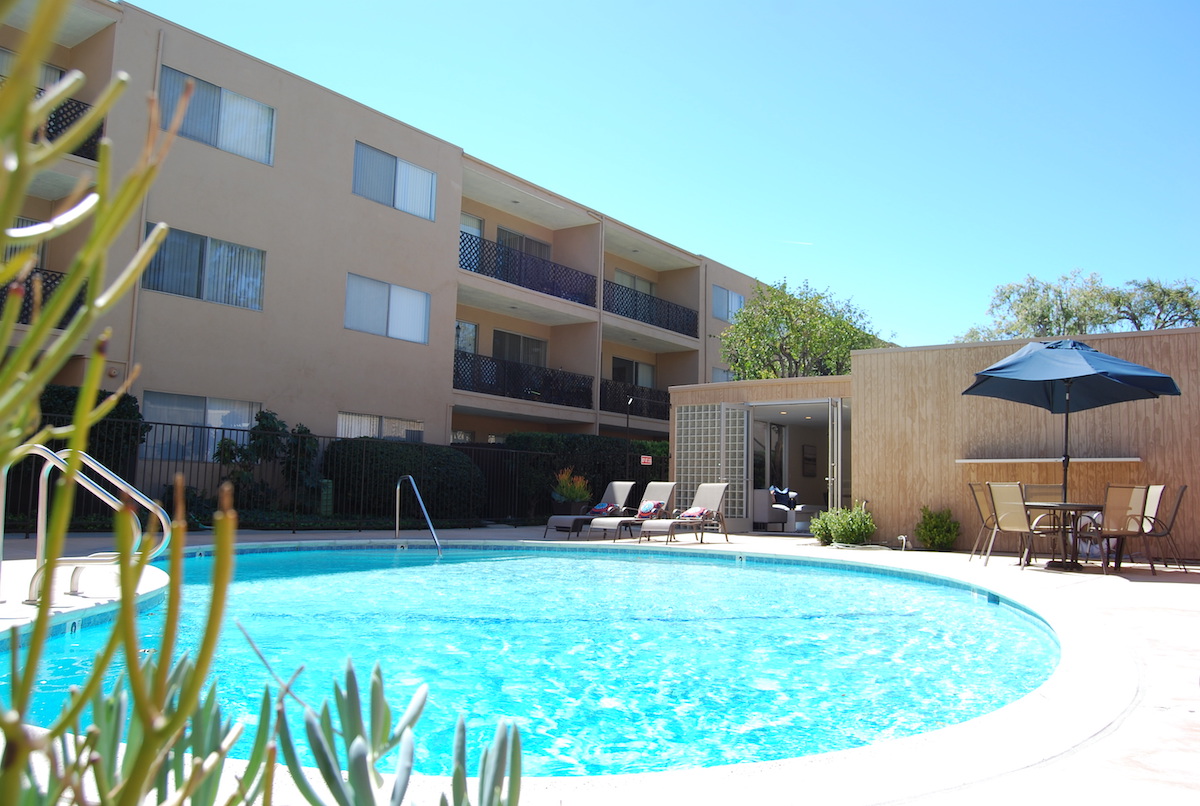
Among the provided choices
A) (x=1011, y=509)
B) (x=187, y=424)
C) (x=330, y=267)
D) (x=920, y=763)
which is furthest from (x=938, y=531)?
(x=330, y=267)

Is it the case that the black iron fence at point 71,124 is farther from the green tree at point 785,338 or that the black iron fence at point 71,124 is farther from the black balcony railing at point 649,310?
the green tree at point 785,338

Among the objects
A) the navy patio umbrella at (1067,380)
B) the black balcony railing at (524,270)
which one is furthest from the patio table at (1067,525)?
the black balcony railing at (524,270)

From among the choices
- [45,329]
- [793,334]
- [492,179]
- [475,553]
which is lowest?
[475,553]

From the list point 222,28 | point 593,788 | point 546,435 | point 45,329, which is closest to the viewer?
point 45,329

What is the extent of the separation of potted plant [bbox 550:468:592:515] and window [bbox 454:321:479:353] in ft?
14.9

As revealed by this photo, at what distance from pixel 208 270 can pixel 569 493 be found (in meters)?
7.88

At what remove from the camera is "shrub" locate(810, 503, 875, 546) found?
13.0 metres

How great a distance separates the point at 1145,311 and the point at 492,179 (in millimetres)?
28417

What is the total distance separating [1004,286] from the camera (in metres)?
37.9

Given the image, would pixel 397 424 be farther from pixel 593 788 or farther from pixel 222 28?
pixel 593 788

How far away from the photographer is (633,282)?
26.8 meters

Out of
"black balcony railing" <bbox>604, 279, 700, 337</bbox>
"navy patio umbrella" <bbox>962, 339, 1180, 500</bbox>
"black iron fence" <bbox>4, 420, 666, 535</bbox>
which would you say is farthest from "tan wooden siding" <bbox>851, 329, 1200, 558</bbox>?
"black balcony railing" <bbox>604, 279, 700, 337</bbox>

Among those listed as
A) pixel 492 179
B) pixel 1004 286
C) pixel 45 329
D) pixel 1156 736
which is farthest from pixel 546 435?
pixel 1004 286

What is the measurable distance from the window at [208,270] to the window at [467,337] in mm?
6016
